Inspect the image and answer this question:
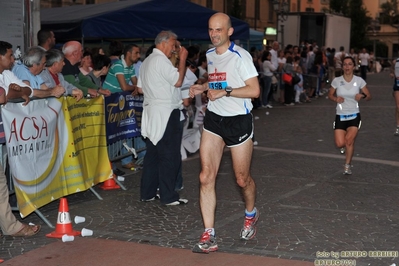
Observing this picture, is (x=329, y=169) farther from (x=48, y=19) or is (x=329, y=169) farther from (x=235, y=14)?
(x=235, y=14)

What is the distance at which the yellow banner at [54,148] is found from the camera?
24.8 ft

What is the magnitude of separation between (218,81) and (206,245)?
1465 millimetres

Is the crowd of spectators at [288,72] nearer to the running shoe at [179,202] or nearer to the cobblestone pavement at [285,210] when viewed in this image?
the cobblestone pavement at [285,210]

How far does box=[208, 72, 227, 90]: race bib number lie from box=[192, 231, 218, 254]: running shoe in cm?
131

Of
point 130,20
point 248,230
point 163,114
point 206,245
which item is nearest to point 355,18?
point 130,20

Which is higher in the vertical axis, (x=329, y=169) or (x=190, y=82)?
(x=190, y=82)

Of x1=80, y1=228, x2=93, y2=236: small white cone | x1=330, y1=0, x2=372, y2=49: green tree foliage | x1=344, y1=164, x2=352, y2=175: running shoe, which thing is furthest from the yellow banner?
x1=330, y1=0, x2=372, y2=49: green tree foliage

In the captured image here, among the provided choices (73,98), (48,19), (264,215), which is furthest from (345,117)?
(48,19)

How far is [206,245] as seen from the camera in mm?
6738

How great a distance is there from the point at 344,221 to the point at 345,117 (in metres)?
3.49

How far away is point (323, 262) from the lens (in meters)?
6.39

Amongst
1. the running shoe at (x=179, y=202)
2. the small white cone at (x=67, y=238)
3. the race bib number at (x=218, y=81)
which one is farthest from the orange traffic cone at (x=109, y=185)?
the race bib number at (x=218, y=81)

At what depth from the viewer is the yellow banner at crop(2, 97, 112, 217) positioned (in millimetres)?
7555

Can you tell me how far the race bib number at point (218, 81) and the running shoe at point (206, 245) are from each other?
131 centimetres
